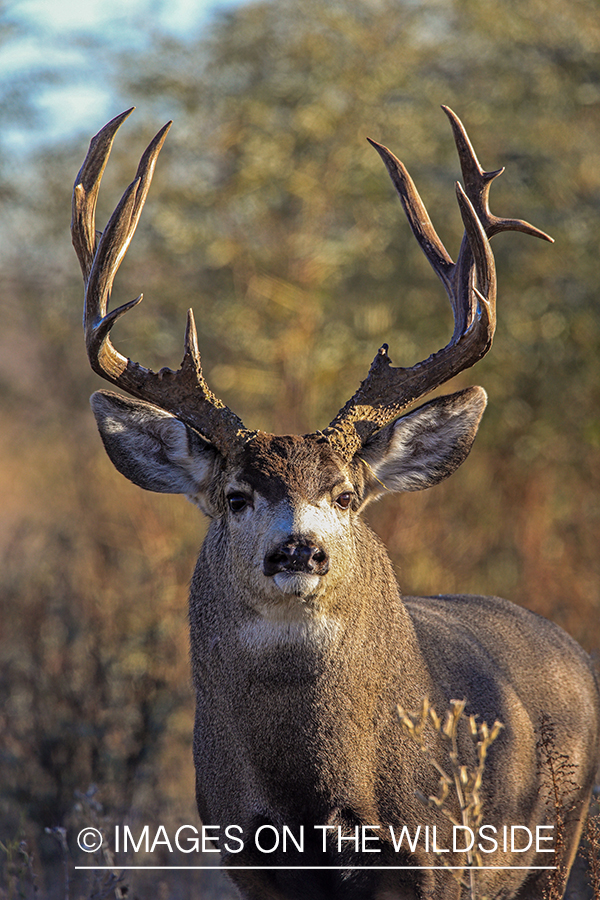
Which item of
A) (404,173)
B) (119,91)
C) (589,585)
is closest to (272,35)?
(119,91)

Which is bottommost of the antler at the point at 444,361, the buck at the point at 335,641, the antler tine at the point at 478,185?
the buck at the point at 335,641

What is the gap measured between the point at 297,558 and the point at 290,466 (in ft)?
1.74

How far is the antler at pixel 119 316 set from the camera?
176 inches

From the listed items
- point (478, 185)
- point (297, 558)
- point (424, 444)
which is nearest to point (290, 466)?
point (297, 558)

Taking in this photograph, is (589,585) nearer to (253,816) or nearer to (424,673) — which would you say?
(424,673)

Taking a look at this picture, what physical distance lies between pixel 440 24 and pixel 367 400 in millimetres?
9977

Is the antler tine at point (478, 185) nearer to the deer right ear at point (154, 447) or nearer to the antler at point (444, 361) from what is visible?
the antler at point (444, 361)

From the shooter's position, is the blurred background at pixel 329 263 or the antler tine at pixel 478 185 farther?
the blurred background at pixel 329 263

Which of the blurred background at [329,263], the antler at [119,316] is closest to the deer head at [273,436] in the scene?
the antler at [119,316]

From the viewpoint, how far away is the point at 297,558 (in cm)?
387

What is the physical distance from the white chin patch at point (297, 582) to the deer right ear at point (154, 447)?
927 millimetres

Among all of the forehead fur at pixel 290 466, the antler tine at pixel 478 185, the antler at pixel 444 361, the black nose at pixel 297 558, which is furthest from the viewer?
the antler tine at pixel 478 185

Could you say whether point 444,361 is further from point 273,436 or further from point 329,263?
point 329,263

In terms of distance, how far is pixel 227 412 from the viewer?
462cm
